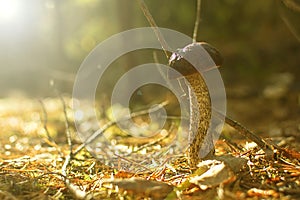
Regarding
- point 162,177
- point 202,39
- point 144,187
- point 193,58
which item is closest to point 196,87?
point 193,58

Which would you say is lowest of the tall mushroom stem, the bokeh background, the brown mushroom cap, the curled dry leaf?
the curled dry leaf

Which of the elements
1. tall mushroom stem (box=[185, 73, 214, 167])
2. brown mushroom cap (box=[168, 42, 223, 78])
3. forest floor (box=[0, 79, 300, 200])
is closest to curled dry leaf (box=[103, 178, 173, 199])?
forest floor (box=[0, 79, 300, 200])

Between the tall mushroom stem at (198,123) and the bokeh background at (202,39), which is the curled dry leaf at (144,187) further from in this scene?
the bokeh background at (202,39)

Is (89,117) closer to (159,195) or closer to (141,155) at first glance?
(141,155)

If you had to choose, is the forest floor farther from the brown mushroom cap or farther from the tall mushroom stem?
the brown mushroom cap

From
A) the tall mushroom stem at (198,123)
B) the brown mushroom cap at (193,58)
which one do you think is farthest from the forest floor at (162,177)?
the brown mushroom cap at (193,58)

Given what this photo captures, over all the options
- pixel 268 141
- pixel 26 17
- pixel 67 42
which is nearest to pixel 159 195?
pixel 268 141

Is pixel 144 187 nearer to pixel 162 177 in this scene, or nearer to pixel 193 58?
pixel 162 177
